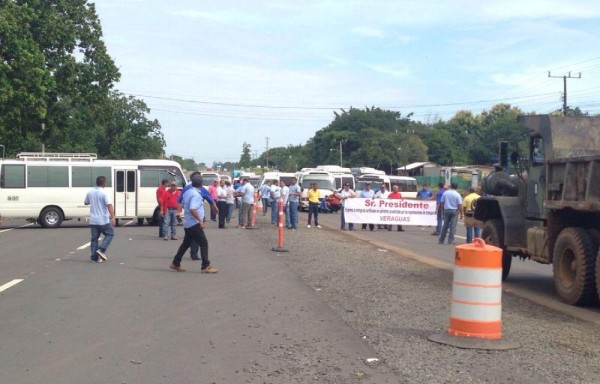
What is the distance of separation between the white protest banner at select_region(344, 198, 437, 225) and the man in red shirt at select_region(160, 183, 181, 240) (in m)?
8.42

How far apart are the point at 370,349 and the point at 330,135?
118871 mm

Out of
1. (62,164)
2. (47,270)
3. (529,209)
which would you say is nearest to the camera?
(529,209)

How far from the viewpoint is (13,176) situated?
96.7 feet

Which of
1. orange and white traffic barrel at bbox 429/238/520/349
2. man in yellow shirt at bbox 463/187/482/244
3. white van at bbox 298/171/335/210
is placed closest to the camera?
orange and white traffic barrel at bbox 429/238/520/349

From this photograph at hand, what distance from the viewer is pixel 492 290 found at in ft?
29.5

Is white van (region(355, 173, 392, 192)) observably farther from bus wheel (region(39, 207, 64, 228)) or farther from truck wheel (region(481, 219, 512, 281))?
truck wheel (region(481, 219, 512, 281))

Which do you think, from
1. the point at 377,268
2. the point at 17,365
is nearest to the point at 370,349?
the point at 17,365

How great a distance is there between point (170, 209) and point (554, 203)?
12.9 m

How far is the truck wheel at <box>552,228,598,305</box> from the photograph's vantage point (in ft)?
37.8

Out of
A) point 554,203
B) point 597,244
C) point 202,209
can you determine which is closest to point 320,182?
point 202,209

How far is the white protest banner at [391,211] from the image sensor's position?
29.8 meters

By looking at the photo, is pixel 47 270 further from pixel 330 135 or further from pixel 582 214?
pixel 330 135

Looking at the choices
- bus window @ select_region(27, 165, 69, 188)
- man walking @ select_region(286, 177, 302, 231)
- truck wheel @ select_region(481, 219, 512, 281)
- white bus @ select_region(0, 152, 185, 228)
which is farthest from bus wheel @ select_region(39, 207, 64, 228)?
truck wheel @ select_region(481, 219, 512, 281)

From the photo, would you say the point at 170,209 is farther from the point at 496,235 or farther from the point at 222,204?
the point at 496,235
